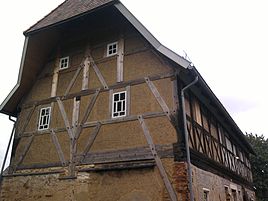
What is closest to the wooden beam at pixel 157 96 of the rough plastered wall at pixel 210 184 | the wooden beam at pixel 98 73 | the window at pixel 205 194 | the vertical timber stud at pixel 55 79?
the wooden beam at pixel 98 73

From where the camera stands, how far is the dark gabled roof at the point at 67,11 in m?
9.69

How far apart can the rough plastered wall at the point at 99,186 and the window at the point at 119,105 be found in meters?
1.87

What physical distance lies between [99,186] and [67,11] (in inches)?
266

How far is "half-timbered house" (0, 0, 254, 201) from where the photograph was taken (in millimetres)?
7844

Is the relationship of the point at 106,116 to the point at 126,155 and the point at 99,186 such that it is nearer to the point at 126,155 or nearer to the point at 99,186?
the point at 126,155

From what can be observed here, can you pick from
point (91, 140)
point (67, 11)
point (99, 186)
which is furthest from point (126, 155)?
point (67, 11)

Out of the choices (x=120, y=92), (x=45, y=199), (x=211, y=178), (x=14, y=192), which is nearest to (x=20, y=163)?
(x=14, y=192)

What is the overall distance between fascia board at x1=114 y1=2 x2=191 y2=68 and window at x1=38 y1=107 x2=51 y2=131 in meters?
4.79

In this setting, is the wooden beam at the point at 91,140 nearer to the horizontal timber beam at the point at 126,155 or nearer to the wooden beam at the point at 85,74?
the horizontal timber beam at the point at 126,155

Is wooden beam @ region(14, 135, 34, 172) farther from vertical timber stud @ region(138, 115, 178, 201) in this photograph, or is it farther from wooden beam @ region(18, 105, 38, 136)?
vertical timber stud @ region(138, 115, 178, 201)

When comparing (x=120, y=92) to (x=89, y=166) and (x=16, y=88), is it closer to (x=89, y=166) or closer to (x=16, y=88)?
(x=89, y=166)

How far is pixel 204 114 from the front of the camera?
10773mm

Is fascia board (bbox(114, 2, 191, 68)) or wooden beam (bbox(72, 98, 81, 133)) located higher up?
fascia board (bbox(114, 2, 191, 68))

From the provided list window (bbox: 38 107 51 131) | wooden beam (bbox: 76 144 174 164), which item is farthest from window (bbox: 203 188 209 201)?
window (bbox: 38 107 51 131)
